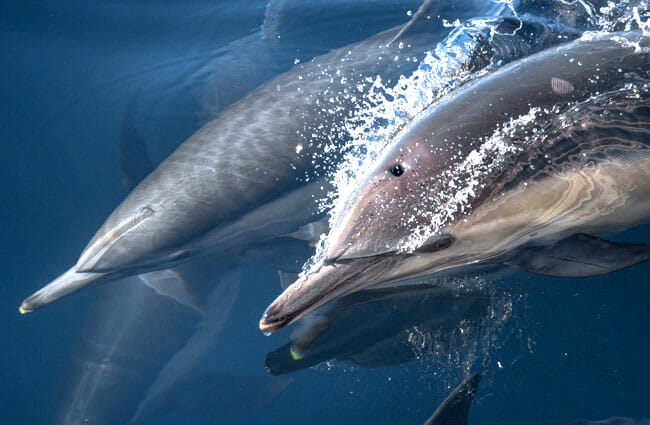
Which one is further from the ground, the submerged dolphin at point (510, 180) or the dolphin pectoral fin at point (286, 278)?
the submerged dolphin at point (510, 180)

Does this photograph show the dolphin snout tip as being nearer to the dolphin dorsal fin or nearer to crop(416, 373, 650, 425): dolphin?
crop(416, 373, 650, 425): dolphin

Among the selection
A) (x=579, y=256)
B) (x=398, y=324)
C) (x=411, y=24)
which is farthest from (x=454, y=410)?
(x=411, y=24)

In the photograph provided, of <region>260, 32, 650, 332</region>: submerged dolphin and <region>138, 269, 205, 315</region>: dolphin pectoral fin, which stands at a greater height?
<region>260, 32, 650, 332</region>: submerged dolphin

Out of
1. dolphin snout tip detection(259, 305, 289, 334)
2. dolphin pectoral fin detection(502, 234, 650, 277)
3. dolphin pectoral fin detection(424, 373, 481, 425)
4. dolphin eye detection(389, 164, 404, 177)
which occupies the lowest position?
dolphin pectoral fin detection(424, 373, 481, 425)

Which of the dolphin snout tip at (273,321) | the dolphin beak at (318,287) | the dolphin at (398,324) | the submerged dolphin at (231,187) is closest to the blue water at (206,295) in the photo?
the dolphin at (398,324)

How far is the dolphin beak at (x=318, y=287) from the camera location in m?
2.05

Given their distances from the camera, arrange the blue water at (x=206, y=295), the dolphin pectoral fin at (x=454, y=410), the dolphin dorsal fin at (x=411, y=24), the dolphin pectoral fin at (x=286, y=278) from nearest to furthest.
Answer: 1. the dolphin pectoral fin at (x=454, y=410)
2. the blue water at (x=206, y=295)
3. the dolphin pectoral fin at (x=286, y=278)
4. the dolphin dorsal fin at (x=411, y=24)

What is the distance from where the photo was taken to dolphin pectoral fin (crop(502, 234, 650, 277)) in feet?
8.36

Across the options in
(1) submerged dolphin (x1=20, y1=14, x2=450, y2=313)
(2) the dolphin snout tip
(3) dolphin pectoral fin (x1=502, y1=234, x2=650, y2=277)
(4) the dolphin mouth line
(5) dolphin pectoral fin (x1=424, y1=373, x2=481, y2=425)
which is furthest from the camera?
(1) submerged dolphin (x1=20, y1=14, x2=450, y2=313)

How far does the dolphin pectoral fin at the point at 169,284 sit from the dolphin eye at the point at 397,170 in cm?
247

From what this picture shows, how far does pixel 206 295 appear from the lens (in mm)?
4160

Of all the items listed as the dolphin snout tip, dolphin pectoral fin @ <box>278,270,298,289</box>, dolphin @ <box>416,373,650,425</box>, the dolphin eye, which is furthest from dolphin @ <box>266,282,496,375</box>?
the dolphin snout tip

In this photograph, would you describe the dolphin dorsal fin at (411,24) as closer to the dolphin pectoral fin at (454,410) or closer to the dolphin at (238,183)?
the dolphin at (238,183)

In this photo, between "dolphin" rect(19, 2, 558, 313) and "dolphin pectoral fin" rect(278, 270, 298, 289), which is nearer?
"dolphin pectoral fin" rect(278, 270, 298, 289)
